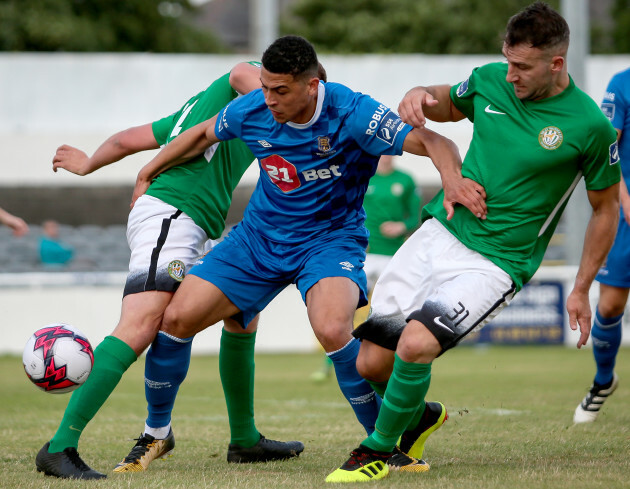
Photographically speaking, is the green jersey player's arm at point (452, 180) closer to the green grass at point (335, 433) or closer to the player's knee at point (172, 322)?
the green grass at point (335, 433)

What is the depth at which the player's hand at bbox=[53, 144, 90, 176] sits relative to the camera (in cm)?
502

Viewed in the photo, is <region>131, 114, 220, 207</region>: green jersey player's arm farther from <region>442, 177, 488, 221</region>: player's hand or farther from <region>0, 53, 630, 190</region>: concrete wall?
<region>0, 53, 630, 190</region>: concrete wall

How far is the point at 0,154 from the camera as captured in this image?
18000mm

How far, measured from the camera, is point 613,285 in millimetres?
5961

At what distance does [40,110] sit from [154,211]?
573 inches

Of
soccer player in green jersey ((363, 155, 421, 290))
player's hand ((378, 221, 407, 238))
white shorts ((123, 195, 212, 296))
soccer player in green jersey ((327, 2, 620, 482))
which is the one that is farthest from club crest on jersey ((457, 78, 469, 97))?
soccer player in green jersey ((363, 155, 421, 290))

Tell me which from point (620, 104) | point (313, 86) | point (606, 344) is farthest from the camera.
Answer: point (606, 344)

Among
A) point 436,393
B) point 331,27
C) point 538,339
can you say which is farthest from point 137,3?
point 436,393

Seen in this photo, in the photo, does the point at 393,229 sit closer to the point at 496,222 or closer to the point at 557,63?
the point at 496,222

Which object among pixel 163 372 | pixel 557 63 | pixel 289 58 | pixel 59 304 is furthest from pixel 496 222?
pixel 59 304

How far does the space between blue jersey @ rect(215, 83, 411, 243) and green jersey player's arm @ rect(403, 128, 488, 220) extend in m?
0.16

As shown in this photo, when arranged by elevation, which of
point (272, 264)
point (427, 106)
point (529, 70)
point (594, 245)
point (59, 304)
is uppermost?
point (529, 70)

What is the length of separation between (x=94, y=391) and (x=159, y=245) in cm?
78

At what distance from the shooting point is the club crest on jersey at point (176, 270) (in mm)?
4668
